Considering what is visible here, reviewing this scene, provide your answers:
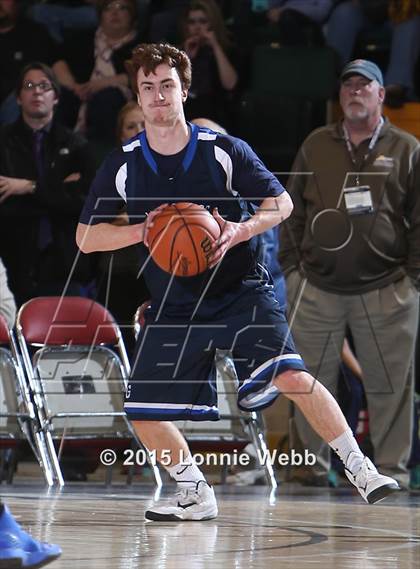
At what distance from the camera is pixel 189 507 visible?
5.68 metres

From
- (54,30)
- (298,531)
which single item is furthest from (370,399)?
(54,30)

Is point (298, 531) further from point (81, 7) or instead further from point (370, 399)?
point (81, 7)

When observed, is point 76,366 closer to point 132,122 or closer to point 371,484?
point 132,122

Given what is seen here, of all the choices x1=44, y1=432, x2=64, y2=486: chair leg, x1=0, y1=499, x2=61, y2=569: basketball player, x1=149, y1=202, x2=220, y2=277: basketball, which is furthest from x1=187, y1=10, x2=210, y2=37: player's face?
x1=0, y1=499, x2=61, y2=569: basketball player

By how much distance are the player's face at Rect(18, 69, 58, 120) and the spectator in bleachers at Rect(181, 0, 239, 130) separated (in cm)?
130

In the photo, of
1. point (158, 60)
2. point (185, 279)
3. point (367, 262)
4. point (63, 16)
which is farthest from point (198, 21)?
point (185, 279)

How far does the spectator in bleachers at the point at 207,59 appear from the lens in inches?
388

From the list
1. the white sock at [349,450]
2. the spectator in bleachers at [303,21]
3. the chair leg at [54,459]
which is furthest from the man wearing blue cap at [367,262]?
the white sock at [349,450]

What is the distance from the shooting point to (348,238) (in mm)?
7895

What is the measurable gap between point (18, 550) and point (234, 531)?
182 cm

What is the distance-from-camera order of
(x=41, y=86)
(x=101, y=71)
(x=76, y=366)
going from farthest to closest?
(x=101, y=71) → (x=41, y=86) → (x=76, y=366)

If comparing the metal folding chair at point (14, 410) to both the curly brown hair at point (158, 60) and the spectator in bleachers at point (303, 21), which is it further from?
the spectator in bleachers at point (303, 21)

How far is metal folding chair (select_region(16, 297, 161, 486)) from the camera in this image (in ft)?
26.2

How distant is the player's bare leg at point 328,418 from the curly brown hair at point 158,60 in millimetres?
1394
